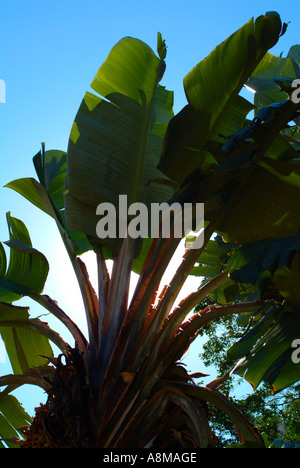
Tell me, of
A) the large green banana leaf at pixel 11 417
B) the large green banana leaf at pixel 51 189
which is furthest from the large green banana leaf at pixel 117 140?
the large green banana leaf at pixel 11 417

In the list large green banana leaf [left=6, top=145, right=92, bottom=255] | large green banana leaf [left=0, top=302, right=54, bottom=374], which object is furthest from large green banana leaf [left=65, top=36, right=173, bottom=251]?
large green banana leaf [left=0, top=302, right=54, bottom=374]

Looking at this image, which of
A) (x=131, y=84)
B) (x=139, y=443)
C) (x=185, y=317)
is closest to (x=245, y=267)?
(x=185, y=317)

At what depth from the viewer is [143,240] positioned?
3.96 meters

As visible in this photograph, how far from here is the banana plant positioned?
2.67 metres

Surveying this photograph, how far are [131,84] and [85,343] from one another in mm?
2205

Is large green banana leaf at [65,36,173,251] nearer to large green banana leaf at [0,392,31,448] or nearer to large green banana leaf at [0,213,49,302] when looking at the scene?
large green banana leaf at [0,213,49,302]

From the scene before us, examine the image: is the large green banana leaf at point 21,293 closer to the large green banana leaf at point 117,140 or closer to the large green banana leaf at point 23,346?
the large green banana leaf at point 23,346

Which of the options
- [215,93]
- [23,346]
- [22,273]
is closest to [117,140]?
[215,93]

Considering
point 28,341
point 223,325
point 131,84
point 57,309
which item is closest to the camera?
point 57,309

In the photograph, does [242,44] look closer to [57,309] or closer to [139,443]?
[57,309]

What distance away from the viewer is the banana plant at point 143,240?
267 centimetres

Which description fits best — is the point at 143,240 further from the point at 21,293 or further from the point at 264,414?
the point at 264,414

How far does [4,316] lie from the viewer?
3643mm

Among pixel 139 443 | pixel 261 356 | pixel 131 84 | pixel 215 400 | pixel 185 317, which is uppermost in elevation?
pixel 131 84
